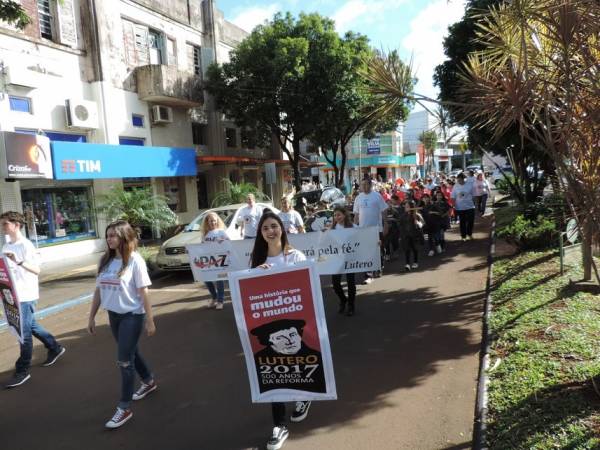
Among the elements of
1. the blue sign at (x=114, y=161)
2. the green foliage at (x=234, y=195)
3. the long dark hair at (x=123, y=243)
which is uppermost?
the blue sign at (x=114, y=161)

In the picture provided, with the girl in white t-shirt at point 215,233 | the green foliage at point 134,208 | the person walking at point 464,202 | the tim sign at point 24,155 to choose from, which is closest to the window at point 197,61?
the tim sign at point 24,155

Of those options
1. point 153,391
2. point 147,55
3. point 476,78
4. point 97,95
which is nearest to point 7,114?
point 97,95

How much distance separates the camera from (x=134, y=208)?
12172 millimetres

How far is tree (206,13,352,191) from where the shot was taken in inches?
796

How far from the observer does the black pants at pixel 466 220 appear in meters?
12.4

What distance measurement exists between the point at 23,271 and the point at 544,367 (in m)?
5.59

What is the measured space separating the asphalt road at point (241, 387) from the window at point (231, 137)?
56.8 ft

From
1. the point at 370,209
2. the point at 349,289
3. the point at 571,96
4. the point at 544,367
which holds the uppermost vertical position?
the point at 571,96

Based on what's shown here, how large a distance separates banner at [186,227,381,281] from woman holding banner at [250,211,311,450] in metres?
3.13

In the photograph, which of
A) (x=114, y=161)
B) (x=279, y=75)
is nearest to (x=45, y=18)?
(x=114, y=161)

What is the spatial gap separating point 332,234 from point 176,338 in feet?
9.34

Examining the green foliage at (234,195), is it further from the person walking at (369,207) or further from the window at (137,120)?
the person walking at (369,207)

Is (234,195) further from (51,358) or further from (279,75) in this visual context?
(51,358)

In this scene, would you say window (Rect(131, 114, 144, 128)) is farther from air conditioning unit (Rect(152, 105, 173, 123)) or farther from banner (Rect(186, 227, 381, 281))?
banner (Rect(186, 227, 381, 281))
